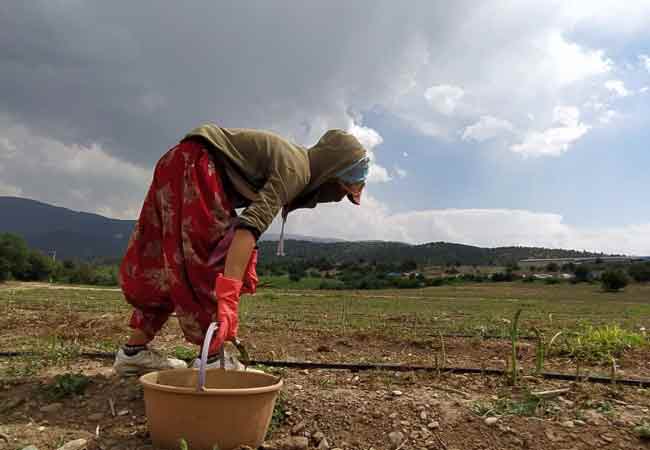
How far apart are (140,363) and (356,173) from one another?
1.62 m

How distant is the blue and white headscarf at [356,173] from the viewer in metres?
2.64

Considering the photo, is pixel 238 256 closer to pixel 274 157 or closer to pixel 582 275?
pixel 274 157

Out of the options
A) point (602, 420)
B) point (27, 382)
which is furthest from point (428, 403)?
point (27, 382)

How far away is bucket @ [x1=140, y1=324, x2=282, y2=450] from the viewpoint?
1.89 m

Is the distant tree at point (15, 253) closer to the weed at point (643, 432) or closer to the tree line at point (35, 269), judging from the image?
the tree line at point (35, 269)

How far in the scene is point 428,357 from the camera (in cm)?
425

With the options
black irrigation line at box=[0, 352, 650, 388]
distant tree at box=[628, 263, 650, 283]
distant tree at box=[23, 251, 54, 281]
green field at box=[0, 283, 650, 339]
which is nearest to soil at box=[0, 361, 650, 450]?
black irrigation line at box=[0, 352, 650, 388]

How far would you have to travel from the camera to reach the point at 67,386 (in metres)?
2.79

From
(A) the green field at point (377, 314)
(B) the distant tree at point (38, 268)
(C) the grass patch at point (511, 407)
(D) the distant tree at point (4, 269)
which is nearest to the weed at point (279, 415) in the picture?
(C) the grass patch at point (511, 407)

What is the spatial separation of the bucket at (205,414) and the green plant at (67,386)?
1.01m

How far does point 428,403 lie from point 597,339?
8.21 ft

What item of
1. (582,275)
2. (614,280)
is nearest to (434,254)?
(582,275)

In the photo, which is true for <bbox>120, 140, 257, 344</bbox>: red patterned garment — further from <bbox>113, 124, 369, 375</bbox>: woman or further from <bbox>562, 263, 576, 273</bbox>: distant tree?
<bbox>562, 263, 576, 273</bbox>: distant tree

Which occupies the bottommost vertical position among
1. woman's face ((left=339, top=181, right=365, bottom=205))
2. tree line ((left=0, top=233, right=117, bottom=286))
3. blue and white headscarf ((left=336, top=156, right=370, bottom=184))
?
tree line ((left=0, top=233, right=117, bottom=286))
